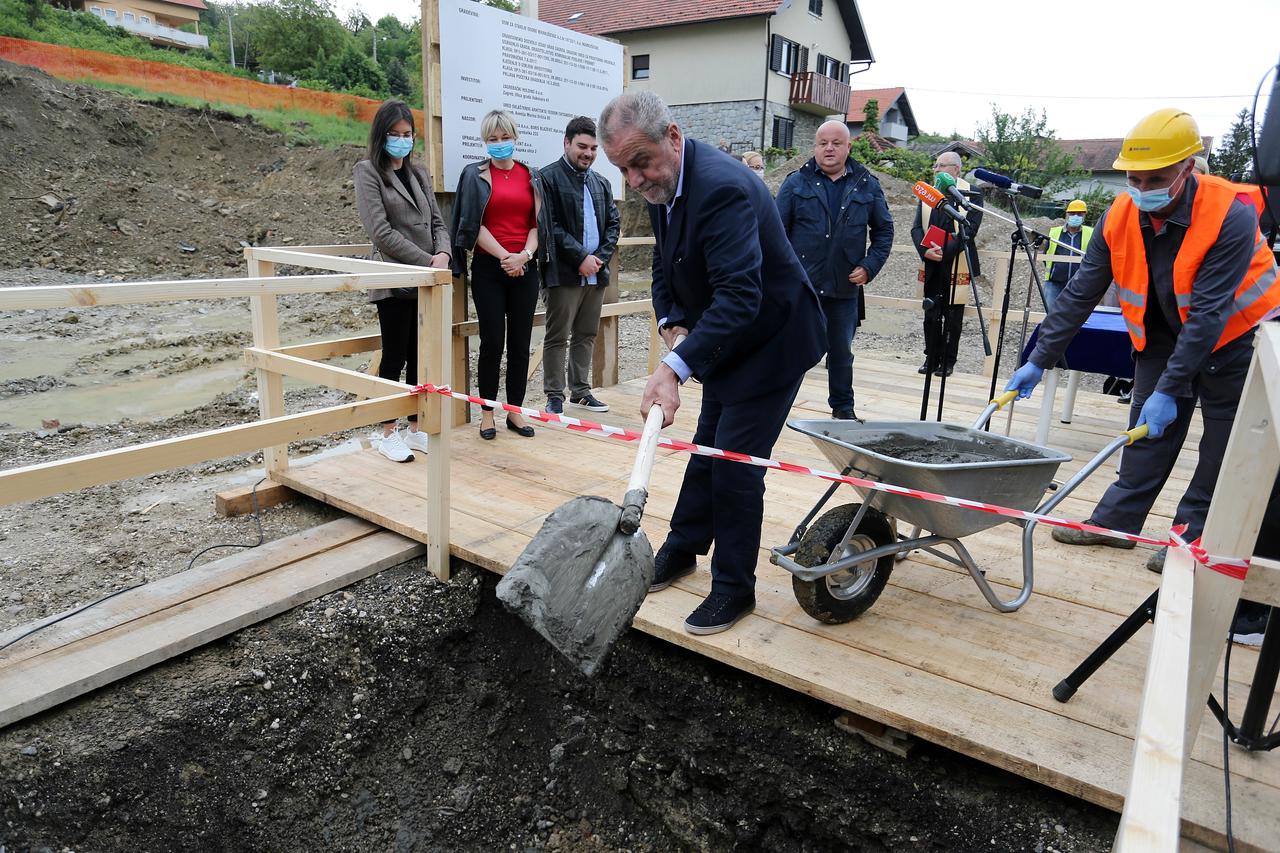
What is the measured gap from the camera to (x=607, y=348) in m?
6.30

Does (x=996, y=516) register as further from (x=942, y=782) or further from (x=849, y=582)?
(x=942, y=782)

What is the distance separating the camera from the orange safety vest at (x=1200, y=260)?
2879 millimetres

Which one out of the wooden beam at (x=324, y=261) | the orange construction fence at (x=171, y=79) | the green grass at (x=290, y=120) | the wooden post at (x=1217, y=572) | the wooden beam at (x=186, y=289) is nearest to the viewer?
the wooden post at (x=1217, y=572)

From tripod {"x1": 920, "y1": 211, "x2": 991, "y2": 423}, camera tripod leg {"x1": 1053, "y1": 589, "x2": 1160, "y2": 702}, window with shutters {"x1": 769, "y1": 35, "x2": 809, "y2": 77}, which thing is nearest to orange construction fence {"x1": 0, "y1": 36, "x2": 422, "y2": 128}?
window with shutters {"x1": 769, "y1": 35, "x2": 809, "y2": 77}

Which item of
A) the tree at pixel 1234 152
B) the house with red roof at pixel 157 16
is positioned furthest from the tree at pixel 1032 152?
the house with red roof at pixel 157 16

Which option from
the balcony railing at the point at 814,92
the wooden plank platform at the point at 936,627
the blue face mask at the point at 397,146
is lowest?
the wooden plank platform at the point at 936,627

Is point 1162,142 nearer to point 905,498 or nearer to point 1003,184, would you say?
point 1003,184

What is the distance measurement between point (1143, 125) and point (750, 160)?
556cm

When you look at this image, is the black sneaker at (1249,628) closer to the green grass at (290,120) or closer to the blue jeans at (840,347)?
the blue jeans at (840,347)

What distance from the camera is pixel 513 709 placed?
125 inches

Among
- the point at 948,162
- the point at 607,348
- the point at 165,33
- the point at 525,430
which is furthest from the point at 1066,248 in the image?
the point at 165,33

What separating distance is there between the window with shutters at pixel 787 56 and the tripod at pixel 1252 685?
30471 mm

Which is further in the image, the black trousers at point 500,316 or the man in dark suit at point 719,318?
the black trousers at point 500,316

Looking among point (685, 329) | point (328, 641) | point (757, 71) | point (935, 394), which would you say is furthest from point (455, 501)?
point (757, 71)
